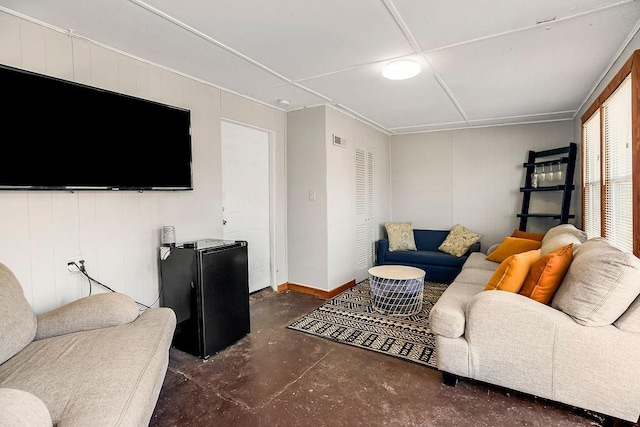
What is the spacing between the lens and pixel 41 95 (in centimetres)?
195

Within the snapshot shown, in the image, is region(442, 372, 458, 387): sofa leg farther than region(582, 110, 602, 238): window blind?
No

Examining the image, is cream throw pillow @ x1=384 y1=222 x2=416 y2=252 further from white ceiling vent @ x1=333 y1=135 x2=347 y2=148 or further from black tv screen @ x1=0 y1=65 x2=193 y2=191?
black tv screen @ x1=0 y1=65 x2=193 y2=191

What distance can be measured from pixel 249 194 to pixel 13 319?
7.82 feet

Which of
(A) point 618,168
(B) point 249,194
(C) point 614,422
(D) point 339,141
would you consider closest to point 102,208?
(B) point 249,194

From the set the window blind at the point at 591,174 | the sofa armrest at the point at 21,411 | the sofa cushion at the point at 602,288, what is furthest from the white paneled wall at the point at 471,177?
the sofa armrest at the point at 21,411

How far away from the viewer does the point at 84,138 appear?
2146 mm

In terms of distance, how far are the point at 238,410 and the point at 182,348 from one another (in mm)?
925

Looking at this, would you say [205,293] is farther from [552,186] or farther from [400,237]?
[552,186]

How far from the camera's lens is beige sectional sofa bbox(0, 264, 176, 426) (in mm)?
1118

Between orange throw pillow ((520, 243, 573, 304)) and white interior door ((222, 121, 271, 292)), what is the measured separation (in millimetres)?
2749

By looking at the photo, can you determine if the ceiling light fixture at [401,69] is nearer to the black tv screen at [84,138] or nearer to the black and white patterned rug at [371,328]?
the black tv screen at [84,138]

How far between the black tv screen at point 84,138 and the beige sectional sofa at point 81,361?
670 millimetres

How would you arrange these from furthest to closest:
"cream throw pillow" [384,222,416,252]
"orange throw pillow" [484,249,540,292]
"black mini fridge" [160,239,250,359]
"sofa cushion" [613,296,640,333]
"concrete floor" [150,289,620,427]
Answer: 1. "cream throw pillow" [384,222,416,252]
2. "black mini fridge" [160,239,250,359]
3. "orange throw pillow" [484,249,540,292]
4. "concrete floor" [150,289,620,427]
5. "sofa cushion" [613,296,640,333]

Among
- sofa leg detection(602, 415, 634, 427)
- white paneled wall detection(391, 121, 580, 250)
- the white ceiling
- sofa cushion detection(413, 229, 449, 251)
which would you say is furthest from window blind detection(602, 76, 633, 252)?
sofa cushion detection(413, 229, 449, 251)
